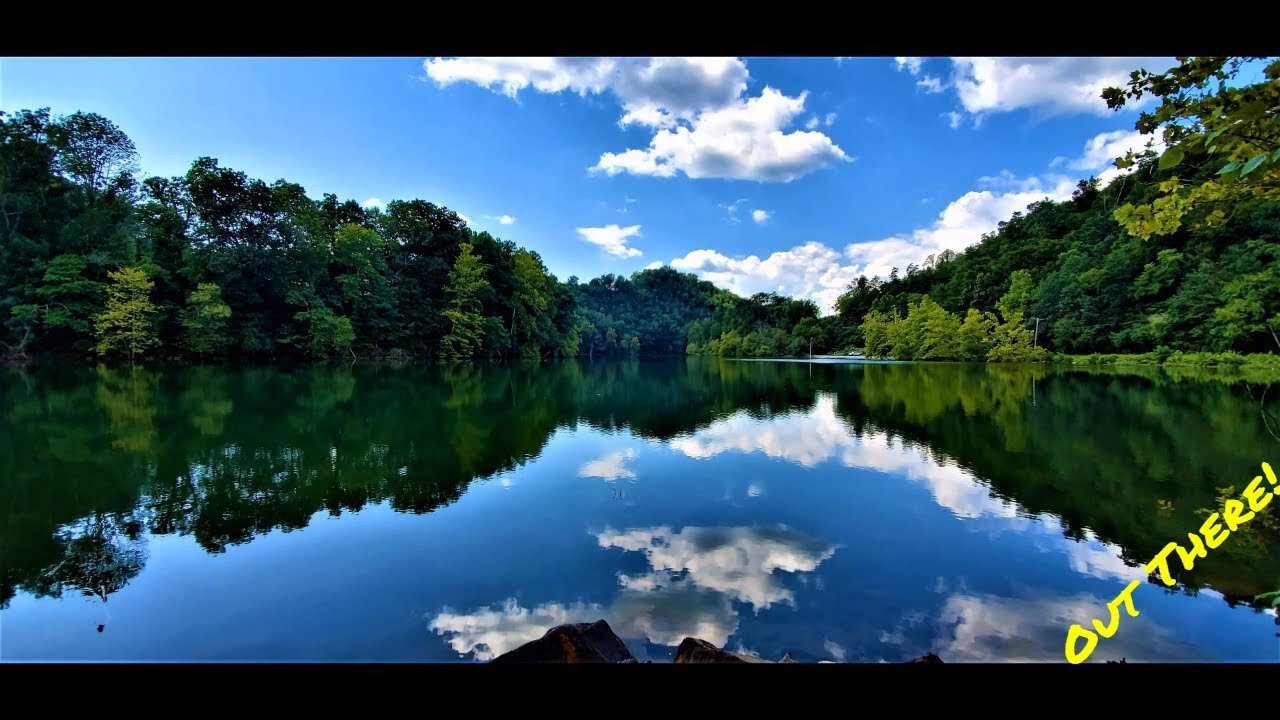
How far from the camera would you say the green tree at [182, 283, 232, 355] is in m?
29.5

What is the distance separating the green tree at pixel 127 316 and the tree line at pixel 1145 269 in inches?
1576

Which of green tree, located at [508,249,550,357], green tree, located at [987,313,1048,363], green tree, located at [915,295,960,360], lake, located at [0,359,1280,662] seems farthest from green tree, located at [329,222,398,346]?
green tree, located at [987,313,1048,363]

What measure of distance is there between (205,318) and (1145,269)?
205 ft

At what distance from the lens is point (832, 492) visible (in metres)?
7.64

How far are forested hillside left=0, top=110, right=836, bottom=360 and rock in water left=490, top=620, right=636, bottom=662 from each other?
36555mm

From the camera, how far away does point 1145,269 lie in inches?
1379

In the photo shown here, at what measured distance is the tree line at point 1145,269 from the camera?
2566mm

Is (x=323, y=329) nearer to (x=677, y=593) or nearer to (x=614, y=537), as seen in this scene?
(x=614, y=537)

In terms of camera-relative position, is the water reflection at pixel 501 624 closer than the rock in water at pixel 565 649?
No

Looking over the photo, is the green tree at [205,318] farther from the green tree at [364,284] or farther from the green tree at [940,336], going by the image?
the green tree at [940,336]

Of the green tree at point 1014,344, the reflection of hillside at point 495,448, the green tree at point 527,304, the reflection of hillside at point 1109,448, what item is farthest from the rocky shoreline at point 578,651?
the green tree at point 527,304
